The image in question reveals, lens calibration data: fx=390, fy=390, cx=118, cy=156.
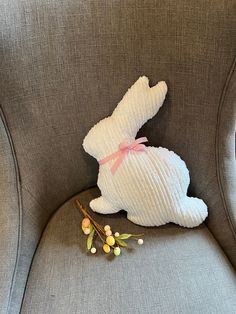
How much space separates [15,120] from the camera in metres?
0.81

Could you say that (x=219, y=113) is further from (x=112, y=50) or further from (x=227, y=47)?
(x=112, y=50)

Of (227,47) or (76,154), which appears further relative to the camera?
(76,154)

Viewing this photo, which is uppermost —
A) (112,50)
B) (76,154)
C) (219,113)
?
(112,50)

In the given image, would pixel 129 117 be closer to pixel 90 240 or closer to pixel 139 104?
pixel 139 104

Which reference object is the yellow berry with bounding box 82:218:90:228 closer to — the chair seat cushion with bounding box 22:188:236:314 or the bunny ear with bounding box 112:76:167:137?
the chair seat cushion with bounding box 22:188:236:314

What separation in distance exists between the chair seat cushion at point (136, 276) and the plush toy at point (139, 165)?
0.19ft

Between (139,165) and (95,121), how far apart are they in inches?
6.0

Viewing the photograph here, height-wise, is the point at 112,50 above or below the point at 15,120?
above

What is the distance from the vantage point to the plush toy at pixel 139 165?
807mm

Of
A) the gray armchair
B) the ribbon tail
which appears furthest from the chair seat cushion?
the ribbon tail

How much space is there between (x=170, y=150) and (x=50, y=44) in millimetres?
349

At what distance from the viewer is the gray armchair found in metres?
0.74

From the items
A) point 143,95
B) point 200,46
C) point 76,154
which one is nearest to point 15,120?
point 76,154

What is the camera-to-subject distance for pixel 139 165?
81cm
